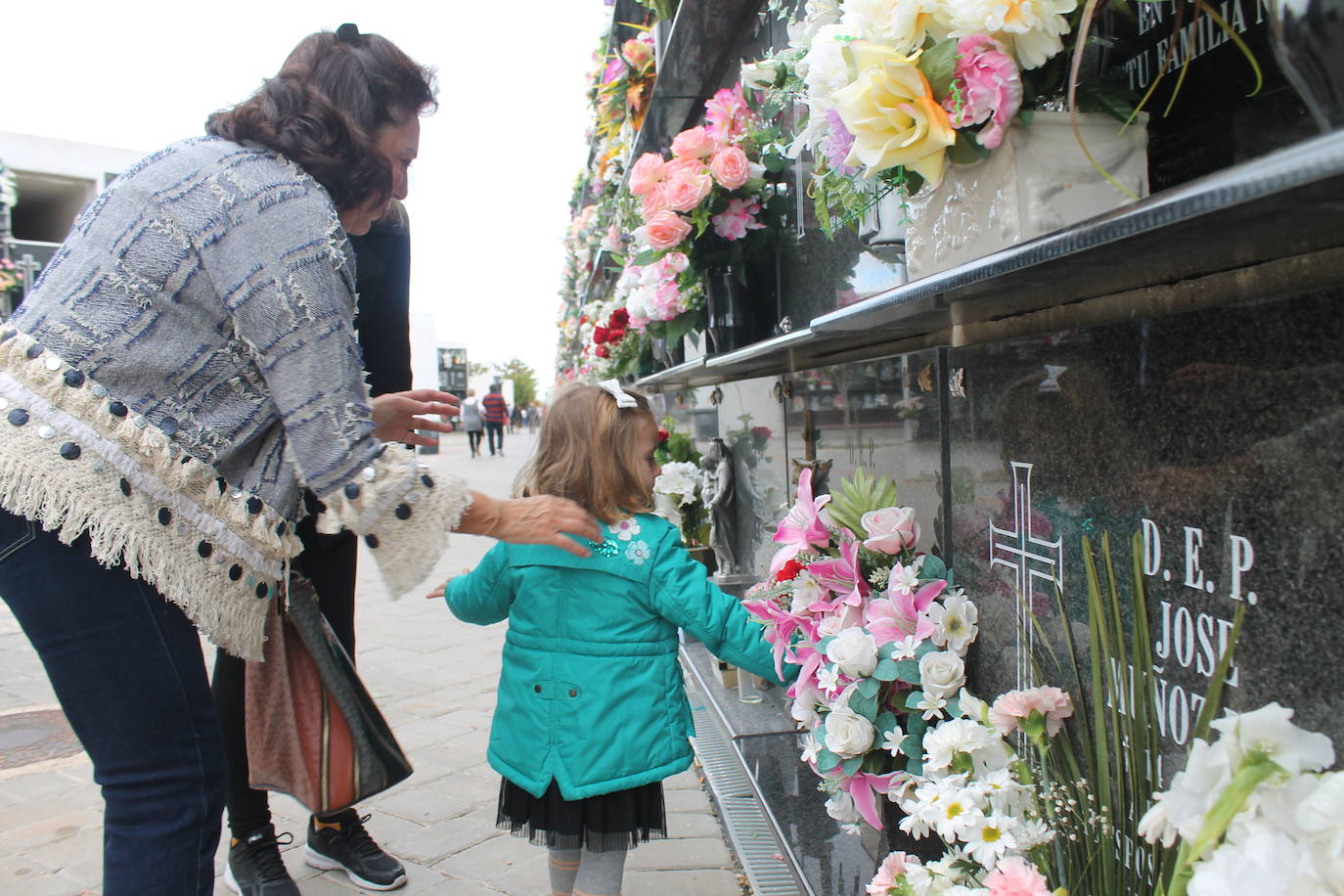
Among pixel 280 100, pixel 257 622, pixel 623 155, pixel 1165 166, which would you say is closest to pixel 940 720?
pixel 1165 166

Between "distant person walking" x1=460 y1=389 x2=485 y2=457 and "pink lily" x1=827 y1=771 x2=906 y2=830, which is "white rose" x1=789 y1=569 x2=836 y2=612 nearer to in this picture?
"pink lily" x1=827 y1=771 x2=906 y2=830

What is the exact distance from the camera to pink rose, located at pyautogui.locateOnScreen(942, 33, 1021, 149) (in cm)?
135

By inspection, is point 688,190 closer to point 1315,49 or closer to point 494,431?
point 1315,49

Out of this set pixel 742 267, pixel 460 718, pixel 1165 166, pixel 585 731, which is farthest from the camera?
pixel 460 718

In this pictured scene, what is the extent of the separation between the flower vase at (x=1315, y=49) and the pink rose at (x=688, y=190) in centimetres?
252

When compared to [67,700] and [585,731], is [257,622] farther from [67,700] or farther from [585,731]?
[585,731]

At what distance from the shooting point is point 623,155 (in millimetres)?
7070

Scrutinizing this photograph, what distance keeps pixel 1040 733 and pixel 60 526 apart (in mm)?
1649

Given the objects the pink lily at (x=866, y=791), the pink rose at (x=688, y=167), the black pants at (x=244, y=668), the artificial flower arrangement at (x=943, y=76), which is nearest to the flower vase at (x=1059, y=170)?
the artificial flower arrangement at (x=943, y=76)

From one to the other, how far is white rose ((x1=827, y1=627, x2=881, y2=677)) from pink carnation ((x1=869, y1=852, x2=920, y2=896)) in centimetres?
36

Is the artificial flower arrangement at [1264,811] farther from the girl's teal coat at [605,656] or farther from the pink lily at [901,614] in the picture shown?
the girl's teal coat at [605,656]

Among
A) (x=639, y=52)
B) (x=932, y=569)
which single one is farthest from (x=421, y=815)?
(x=639, y=52)

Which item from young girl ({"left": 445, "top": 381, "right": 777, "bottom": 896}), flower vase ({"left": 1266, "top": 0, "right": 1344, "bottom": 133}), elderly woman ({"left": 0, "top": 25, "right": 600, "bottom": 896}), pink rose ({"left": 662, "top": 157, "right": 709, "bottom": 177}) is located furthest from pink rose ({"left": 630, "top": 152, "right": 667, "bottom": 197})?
flower vase ({"left": 1266, "top": 0, "right": 1344, "bottom": 133})

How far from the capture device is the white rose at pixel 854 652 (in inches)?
75.7
